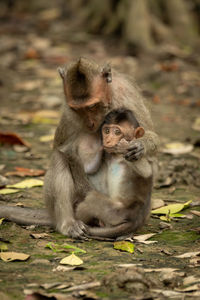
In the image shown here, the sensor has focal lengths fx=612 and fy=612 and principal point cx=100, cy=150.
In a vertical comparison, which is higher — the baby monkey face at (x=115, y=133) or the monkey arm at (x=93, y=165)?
the baby monkey face at (x=115, y=133)

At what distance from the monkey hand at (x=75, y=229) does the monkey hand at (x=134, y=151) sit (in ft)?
2.27

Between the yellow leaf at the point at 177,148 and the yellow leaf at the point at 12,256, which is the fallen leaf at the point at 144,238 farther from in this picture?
the yellow leaf at the point at 177,148

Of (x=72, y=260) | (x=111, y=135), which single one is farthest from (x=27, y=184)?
(x=72, y=260)

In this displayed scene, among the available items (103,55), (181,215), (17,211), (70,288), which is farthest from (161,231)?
(103,55)

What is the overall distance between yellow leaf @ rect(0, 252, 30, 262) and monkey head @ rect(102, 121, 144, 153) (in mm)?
1154

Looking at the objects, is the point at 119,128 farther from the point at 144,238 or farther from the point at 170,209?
the point at 170,209

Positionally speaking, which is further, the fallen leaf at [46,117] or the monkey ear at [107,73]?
the fallen leaf at [46,117]

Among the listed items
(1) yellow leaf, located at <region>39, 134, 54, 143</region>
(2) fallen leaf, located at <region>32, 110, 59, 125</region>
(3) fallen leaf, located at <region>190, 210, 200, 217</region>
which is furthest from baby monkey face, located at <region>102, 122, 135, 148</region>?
(2) fallen leaf, located at <region>32, 110, 59, 125</region>

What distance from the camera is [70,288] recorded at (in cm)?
364

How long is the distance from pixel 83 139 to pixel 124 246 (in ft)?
3.53

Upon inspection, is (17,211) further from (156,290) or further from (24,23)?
(24,23)

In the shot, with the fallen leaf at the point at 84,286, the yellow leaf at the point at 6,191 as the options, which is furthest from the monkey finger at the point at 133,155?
the yellow leaf at the point at 6,191

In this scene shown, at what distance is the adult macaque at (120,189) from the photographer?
4.87 metres

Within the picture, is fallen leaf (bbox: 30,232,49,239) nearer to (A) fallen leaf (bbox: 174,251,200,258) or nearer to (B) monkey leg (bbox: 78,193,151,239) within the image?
(B) monkey leg (bbox: 78,193,151,239)
